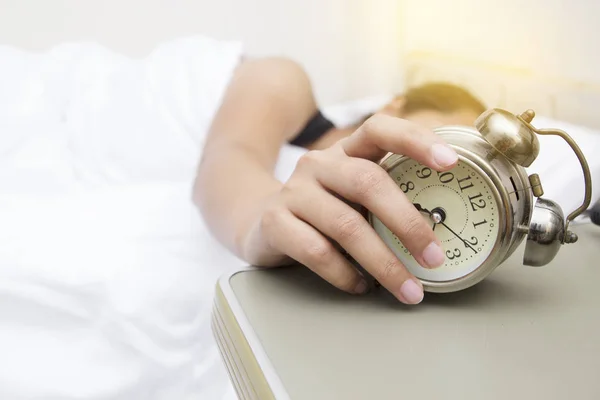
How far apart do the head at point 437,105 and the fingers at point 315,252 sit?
401 millimetres

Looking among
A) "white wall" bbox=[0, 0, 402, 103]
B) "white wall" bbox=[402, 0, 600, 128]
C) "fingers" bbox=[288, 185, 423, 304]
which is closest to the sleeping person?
"fingers" bbox=[288, 185, 423, 304]

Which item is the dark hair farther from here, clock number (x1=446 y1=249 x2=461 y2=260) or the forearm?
clock number (x1=446 y1=249 x2=461 y2=260)

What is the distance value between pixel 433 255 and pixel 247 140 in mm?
627

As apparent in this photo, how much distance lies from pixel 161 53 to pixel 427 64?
63 cm

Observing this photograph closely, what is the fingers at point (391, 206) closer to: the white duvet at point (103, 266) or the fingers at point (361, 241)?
the fingers at point (361, 241)

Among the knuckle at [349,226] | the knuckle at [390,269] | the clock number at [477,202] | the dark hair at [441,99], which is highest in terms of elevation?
the clock number at [477,202]

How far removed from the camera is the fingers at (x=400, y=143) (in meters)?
0.39

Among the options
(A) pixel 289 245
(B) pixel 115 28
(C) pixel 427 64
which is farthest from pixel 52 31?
(A) pixel 289 245

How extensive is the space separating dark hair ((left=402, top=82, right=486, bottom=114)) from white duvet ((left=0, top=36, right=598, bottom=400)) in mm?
239

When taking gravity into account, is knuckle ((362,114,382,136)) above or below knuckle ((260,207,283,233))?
above

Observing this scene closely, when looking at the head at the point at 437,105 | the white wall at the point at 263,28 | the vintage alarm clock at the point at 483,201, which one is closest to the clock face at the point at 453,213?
the vintage alarm clock at the point at 483,201

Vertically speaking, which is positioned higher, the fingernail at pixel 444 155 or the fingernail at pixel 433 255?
the fingernail at pixel 444 155

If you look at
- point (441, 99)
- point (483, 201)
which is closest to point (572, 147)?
point (483, 201)

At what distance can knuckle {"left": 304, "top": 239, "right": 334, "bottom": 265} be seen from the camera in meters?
0.44
